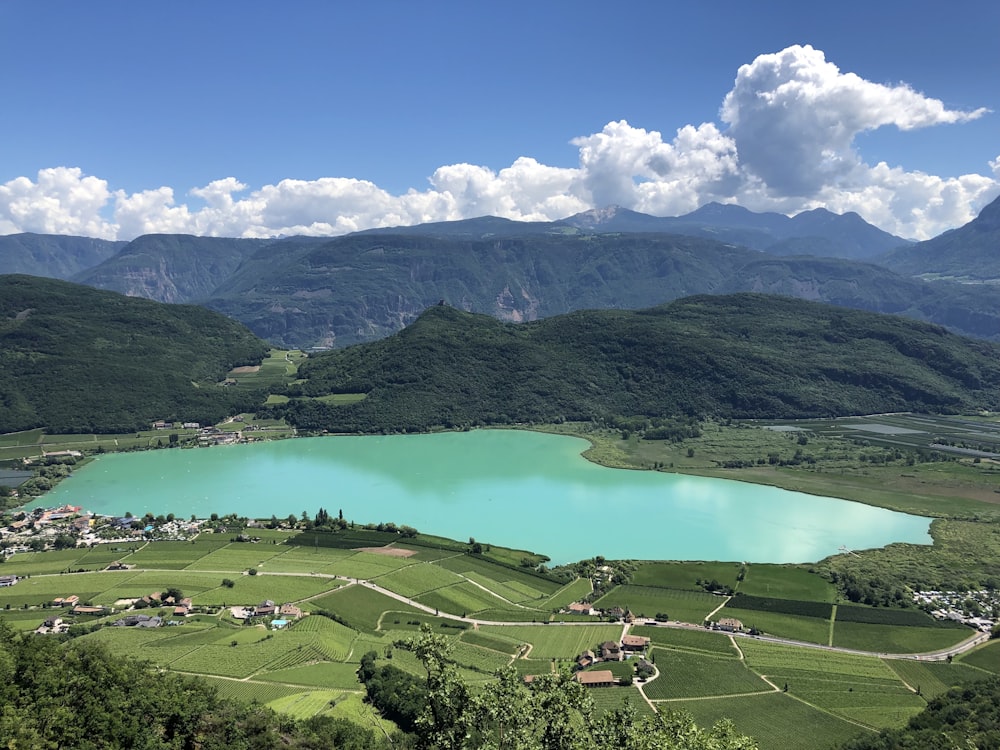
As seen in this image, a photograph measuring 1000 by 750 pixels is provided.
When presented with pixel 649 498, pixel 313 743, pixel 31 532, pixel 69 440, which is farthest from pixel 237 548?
pixel 69 440

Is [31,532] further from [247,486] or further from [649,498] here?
[649,498]

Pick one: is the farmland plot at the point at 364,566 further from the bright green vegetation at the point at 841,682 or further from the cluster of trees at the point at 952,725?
the cluster of trees at the point at 952,725

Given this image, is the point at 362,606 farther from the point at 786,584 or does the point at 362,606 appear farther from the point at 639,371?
the point at 639,371

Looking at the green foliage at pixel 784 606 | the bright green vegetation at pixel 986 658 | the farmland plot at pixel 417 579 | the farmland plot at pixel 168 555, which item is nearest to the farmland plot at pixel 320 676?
the farmland plot at pixel 417 579

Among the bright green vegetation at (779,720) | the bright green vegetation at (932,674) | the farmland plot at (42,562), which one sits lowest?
the farmland plot at (42,562)

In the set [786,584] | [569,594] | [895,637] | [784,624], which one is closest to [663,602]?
[569,594]

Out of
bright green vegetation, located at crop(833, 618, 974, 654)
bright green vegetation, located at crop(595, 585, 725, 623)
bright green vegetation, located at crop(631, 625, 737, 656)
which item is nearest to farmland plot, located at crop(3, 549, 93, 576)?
bright green vegetation, located at crop(595, 585, 725, 623)
